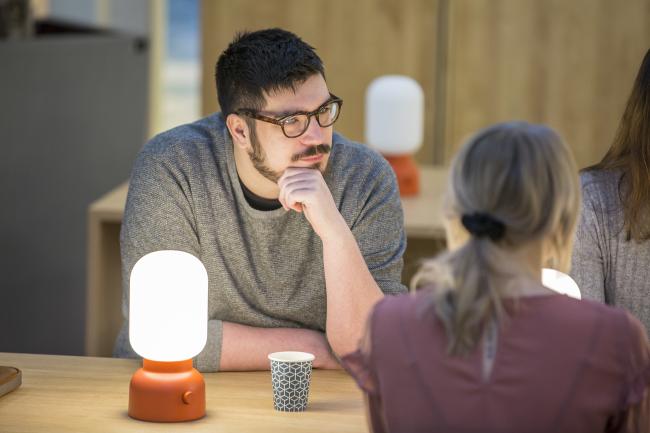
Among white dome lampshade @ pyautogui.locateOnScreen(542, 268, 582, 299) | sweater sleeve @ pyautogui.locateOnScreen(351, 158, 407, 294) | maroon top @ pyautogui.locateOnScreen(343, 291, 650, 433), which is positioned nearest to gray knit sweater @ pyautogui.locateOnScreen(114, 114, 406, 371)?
sweater sleeve @ pyautogui.locateOnScreen(351, 158, 407, 294)

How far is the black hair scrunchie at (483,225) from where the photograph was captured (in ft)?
3.66

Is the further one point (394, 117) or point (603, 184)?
point (394, 117)

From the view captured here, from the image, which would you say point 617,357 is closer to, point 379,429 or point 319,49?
point 379,429

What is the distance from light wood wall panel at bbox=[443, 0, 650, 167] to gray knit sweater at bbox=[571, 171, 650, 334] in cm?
249

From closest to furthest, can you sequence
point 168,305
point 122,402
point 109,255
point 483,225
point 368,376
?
1. point 483,225
2. point 368,376
3. point 168,305
4. point 122,402
5. point 109,255

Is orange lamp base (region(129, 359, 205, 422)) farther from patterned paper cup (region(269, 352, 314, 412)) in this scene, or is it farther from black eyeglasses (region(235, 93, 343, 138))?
black eyeglasses (region(235, 93, 343, 138))

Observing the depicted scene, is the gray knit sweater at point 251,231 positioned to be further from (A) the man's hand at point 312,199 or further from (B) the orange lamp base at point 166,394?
(B) the orange lamp base at point 166,394

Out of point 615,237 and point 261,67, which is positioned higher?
point 261,67

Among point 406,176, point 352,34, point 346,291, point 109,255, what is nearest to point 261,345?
point 346,291

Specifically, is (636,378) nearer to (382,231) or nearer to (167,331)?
(167,331)

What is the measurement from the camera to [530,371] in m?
1.13

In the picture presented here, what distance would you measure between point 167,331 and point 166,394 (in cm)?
9

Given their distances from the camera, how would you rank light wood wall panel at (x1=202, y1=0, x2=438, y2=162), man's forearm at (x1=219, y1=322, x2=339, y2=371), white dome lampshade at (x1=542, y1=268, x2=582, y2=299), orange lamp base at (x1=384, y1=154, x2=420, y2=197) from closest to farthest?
white dome lampshade at (x1=542, y1=268, x2=582, y2=299) → man's forearm at (x1=219, y1=322, x2=339, y2=371) → orange lamp base at (x1=384, y1=154, x2=420, y2=197) → light wood wall panel at (x1=202, y1=0, x2=438, y2=162)

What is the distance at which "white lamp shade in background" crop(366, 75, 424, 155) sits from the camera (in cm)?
→ 328
